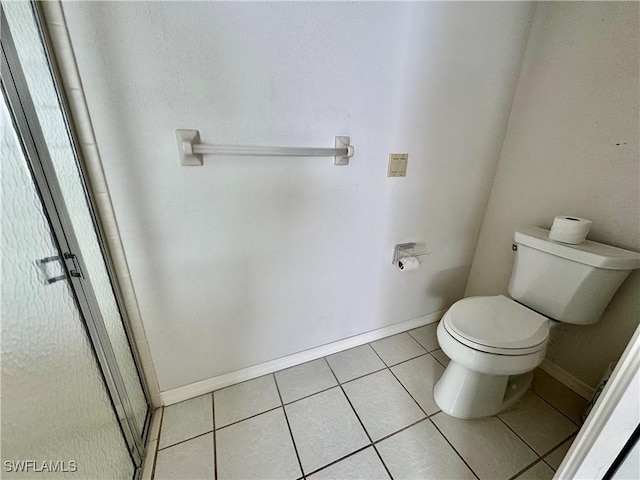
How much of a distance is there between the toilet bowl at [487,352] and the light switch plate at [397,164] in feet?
2.31

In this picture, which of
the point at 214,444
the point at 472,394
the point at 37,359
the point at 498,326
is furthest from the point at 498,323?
the point at 37,359

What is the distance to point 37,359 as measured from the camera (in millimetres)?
552

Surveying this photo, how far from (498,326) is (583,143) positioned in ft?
3.06

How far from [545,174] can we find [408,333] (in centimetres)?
119

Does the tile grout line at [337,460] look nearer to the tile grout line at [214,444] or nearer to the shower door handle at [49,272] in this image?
the tile grout line at [214,444]

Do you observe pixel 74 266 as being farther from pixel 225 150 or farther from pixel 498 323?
pixel 498 323

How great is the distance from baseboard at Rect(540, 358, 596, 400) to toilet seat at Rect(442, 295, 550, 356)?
0.49 metres

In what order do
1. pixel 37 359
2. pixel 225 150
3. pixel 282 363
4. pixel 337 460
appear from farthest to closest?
pixel 282 363 → pixel 337 460 → pixel 225 150 → pixel 37 359

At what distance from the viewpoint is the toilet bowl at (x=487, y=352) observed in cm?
101

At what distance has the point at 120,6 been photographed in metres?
0.73

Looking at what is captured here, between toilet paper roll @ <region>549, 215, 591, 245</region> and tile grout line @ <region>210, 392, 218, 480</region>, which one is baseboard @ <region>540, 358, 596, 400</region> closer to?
toilet paper roll @ <region>549, 215, 591, 245</region>

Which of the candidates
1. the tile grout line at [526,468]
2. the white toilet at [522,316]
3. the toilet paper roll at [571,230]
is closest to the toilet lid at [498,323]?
the white toilet at [522,316]

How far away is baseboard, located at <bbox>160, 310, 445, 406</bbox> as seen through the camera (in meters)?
1.24

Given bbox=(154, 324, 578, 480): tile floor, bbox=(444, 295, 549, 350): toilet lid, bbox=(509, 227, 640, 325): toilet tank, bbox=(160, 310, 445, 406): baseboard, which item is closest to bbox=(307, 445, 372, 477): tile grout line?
bbox=(154, 324, 578, 480): tile floor
